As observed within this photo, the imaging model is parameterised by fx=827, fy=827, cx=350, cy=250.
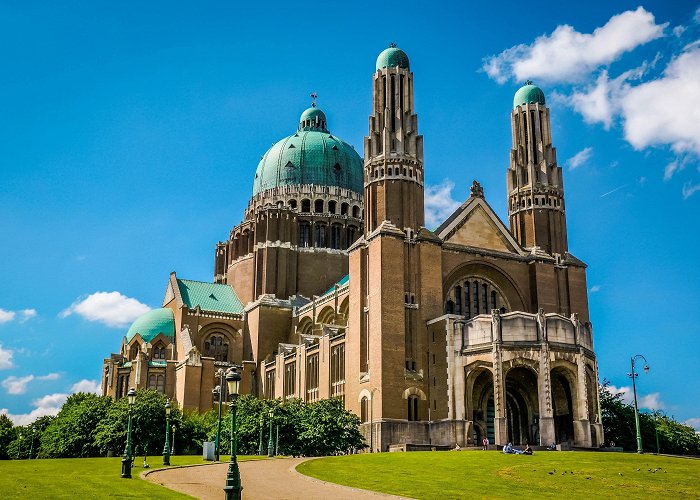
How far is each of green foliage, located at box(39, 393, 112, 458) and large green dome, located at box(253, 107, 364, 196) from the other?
111 ft

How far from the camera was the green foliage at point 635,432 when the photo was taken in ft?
218

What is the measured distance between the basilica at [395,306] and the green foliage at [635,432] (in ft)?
26.2

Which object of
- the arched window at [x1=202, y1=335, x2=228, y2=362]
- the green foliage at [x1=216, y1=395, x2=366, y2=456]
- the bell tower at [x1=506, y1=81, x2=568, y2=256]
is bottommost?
the green foliage at [x1=216, y1=395, x2=366, y2=456]

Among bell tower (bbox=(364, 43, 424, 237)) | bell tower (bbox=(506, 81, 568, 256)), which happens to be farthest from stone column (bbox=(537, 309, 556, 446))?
bell tower (bbox=(506, 81, 568, 256))

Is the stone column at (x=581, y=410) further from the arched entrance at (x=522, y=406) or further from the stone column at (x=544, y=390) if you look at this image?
the arched entrance at (x=522, y=406)

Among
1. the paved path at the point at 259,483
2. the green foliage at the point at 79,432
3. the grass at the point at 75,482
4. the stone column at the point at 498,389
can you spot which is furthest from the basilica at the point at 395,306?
the grass at the point at 75,482

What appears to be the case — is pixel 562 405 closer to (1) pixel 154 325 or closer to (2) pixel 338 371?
(2) pixel 338 371

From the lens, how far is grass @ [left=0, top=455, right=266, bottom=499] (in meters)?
27.2

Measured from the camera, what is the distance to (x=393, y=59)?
6806 centimetres

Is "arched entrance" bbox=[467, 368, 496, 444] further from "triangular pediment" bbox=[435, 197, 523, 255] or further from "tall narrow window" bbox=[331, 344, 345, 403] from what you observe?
"triangular pediment" bbox=[435, 197, 523, 255]

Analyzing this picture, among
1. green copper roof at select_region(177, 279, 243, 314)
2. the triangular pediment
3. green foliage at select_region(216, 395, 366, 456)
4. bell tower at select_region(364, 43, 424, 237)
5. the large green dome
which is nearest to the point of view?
green foliage at select_region(216, 395, 366, 456)

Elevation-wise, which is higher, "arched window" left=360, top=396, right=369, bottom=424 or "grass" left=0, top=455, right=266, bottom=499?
"arched window" left=360, top=396, right=369, bottom=424

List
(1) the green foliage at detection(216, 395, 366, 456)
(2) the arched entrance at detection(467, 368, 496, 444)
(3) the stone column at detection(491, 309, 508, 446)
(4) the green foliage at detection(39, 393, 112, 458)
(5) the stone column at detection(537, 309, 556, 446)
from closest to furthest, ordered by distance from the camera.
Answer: (3) the stone column at detection(491, 309, 508, 446) → (5) the stone column at detection(537, 309, 556, 446) → (1) the green foliage at detection(216, 395, 366, 456) → (2) the arched entrance at detection(467, 368, 496, 444) → (4) the green foliage at detection(39, 393, 112, 458)

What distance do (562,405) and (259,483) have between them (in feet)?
106
